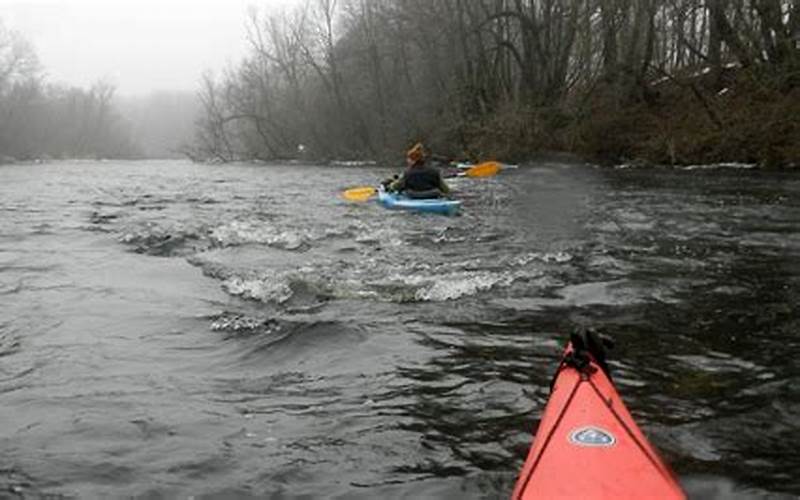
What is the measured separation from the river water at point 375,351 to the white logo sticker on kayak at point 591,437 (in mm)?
277

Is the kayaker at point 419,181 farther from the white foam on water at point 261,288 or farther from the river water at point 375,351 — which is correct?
the white foam on water at point 261,288

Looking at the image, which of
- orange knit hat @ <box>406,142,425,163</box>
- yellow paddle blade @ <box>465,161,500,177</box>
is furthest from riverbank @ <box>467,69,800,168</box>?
orange knit hat @ <box>406,142,425,163</box>

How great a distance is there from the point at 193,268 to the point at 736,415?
22.7ft

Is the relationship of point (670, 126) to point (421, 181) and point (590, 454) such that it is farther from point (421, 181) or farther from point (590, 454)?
point (590, 454)

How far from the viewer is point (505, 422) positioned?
192 inches

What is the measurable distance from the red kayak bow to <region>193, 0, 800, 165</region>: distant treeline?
66.3 feet

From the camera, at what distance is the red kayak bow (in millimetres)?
3002

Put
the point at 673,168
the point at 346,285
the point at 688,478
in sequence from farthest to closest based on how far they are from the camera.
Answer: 1. the point at 673,168
2. the point at 346,285
3. the point at 688,478

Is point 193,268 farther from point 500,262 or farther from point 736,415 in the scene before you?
point 736,415

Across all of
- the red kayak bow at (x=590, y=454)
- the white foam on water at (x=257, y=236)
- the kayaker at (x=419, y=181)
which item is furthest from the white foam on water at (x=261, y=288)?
the kayaker at (x=419, y=181)

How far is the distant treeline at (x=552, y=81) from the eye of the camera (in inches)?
966

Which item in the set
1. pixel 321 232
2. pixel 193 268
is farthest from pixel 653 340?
pixel 321 232

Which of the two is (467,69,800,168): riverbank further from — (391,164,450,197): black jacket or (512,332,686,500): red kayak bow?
(512,332,686,500): red kayak bow

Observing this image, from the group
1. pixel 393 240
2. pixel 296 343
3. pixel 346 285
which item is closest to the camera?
pixel 296 343
